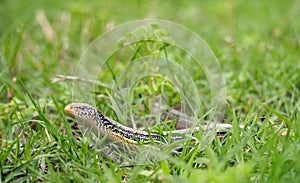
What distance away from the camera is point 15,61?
367 cm

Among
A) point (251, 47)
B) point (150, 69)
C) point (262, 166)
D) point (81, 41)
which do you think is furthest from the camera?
point (81, 41)

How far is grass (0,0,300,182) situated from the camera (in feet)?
6.93

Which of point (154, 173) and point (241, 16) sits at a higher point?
point (241, 16)

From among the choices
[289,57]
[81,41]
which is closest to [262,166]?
[289,57]

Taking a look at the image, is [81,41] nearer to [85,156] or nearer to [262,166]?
[85,156]

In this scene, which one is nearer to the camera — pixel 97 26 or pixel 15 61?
pixel 15 61

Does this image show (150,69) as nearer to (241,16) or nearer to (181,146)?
(181,146)

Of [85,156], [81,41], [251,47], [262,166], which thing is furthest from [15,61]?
[262,166]

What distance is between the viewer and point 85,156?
7.55 ft

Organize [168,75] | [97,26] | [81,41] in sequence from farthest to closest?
1. [97,26]
2. [81,41]
3. [168,75]

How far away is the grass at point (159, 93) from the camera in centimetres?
211

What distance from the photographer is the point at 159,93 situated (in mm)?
3020

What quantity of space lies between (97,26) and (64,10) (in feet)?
3.67

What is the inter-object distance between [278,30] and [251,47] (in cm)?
65
